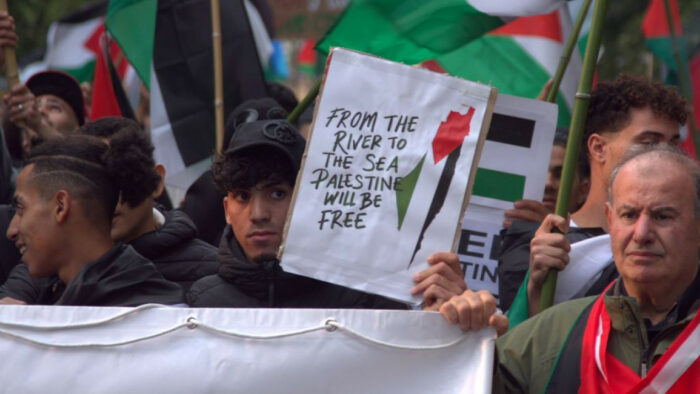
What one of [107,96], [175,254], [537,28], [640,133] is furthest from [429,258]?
[537,28]

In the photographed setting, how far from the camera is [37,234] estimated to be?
4.12m

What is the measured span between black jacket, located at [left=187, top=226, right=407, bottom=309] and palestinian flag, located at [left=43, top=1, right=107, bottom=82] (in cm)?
641

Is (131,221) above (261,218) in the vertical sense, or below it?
below

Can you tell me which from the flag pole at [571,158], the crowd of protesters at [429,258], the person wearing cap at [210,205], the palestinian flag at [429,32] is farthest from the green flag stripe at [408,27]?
the flag pole at [571,158]

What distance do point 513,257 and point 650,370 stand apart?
1.20 meters

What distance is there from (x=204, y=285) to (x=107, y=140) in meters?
0.73

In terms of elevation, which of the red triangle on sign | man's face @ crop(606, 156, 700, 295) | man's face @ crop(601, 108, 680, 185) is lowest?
man's face @ crop(606, 156, 700, 295)

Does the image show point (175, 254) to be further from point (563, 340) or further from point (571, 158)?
point (563, 340)

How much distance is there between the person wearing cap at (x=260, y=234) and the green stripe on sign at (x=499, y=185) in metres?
0.81

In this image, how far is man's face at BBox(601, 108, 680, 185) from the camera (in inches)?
192

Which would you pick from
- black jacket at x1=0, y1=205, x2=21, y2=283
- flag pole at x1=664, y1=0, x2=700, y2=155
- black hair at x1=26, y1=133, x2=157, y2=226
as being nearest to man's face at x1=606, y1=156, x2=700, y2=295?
black hair at x1=26, y1=133, x2=157, y2=226

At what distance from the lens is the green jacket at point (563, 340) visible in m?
3.52

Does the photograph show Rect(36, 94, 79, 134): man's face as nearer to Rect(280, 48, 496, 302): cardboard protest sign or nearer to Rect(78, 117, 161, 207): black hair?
Rect(78, 117, 161, 207): black hair

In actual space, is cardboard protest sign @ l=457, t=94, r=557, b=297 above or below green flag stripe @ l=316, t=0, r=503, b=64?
below
